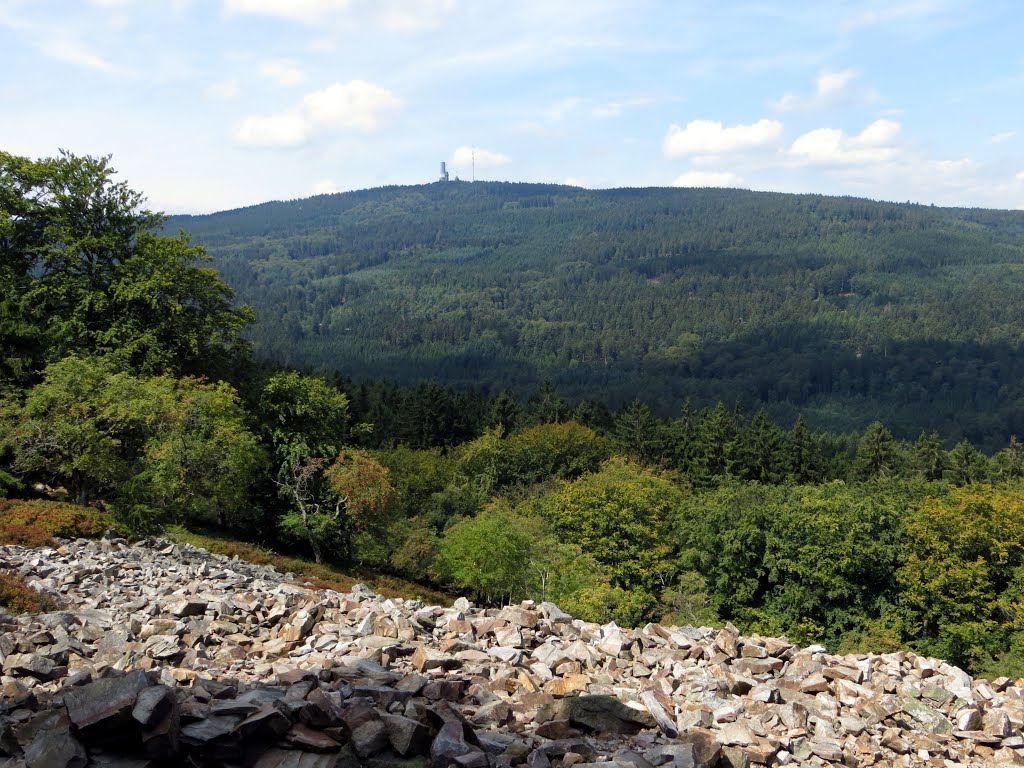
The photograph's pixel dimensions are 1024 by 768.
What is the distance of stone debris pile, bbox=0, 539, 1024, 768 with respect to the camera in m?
8.07

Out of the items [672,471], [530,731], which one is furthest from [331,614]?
[672,471]

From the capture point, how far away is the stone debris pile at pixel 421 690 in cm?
807

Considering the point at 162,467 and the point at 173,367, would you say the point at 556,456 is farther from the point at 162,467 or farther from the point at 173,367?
the point at 162,467

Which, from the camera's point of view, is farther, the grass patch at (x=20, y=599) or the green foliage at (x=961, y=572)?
the green foliage at (x=961, y=572)

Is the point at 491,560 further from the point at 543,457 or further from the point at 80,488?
the point at 543,457

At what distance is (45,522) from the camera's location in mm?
19516

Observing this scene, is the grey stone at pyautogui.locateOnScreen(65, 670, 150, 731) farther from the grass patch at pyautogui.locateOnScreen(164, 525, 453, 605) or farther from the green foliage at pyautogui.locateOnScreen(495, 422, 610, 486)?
the green foliage at pyautogui.locateOnScreen(495, 422, 610, 486)

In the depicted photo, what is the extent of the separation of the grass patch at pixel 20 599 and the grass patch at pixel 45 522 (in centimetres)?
524

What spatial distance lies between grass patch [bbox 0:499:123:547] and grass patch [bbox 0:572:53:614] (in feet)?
17.2

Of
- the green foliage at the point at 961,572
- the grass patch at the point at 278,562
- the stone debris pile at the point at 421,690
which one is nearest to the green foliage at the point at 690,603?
the green foliage at the point at 961,572

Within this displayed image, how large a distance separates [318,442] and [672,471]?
44.5 meters

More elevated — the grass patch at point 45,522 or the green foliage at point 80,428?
the green foliage at point 80,428

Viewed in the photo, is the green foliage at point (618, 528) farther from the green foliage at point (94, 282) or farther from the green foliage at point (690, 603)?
the green foliage at point (94, 282)

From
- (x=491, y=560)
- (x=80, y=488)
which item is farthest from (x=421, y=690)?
(x=491, y=560)
